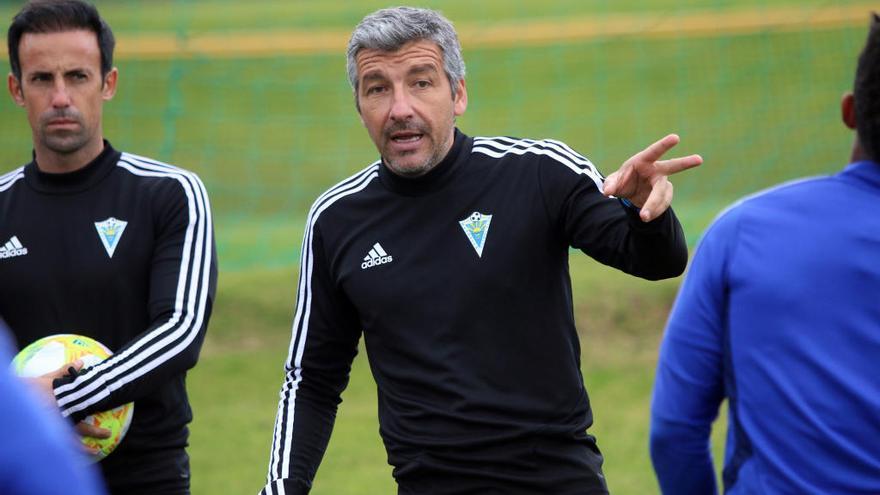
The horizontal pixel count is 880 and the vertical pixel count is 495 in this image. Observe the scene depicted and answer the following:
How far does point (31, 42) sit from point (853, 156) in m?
3.09

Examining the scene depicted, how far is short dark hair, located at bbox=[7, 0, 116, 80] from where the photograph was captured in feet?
15.8

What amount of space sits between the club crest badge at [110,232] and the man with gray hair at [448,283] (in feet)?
2.47

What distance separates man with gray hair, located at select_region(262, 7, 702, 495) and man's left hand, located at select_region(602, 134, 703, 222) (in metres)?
0.11

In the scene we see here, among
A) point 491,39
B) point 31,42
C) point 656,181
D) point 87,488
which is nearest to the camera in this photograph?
point 87,488

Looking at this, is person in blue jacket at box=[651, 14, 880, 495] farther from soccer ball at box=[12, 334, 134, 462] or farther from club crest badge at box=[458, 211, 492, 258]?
soccer ball at box=[12, 334, 134, 462]

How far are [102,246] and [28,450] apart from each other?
3.11 meters

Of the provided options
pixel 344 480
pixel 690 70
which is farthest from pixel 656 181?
pixel 690 70

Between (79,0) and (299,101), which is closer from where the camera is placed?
(79,0)

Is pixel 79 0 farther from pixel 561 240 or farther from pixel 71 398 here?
pixel 561 240

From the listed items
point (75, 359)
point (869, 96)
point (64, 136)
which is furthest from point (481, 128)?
point (869, 96)

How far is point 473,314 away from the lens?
12.9ft

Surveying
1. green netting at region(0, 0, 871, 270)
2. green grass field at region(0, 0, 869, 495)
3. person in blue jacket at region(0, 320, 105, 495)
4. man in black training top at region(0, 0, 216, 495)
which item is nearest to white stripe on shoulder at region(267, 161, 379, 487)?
man in black training top at region(0, 0, 216, 495)

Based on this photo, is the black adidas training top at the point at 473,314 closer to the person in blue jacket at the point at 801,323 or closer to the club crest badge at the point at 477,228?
the club crest badge at the point at 477,228

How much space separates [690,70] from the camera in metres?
26.2
